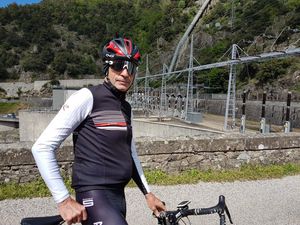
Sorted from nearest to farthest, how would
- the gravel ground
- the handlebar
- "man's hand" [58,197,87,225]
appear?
1. "man's hand" [58,197,87,225]
2. the handlebar
3. the gravel ground

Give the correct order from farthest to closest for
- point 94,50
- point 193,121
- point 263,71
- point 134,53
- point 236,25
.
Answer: point 94,50 < point 236,25 < point 263,71 < point 193,121 < point 134,53

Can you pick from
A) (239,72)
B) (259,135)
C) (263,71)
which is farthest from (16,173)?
(239,72)

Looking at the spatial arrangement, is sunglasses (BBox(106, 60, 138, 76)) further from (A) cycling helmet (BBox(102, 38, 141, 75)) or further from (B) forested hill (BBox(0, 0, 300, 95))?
(B) forested hill (BBox(0, 0, 300, 95))

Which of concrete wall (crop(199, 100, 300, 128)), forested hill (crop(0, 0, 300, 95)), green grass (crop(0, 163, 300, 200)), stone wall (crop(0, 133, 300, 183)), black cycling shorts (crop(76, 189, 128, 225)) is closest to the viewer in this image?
black cycling shorts (crop(76, 189, 128, 225))

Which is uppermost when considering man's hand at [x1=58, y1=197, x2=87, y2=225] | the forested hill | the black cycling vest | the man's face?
the forested hill

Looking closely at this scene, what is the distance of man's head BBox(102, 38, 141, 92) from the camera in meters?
2.27

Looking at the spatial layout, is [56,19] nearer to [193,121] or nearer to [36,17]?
[36,17]

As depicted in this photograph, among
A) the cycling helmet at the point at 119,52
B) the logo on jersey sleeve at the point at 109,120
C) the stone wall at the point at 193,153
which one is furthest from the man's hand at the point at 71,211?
the stone wall at the point at 193,153

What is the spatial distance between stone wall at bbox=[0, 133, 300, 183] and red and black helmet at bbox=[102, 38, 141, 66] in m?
4.03

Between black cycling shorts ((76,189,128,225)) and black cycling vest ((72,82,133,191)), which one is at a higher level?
black cycling vest ((72,82,133,191))

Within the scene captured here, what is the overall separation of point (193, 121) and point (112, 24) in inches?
5367

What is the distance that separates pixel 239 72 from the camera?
159 feet

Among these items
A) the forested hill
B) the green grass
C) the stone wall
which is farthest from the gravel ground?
the forested hill

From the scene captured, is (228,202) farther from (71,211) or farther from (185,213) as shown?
(71,211)
